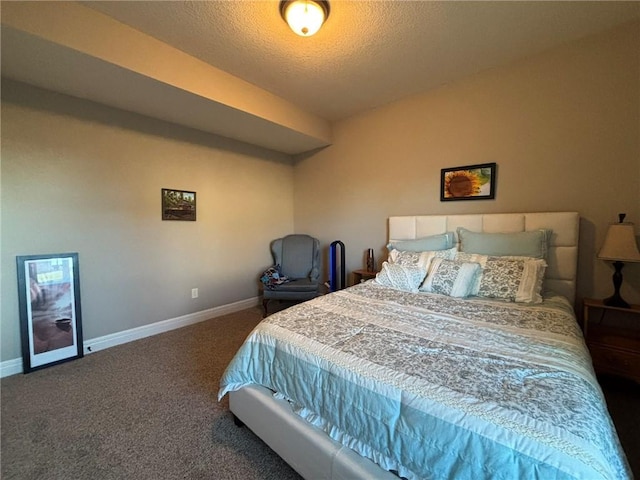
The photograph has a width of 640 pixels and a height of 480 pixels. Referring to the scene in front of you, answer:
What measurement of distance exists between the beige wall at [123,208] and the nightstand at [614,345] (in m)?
3.62

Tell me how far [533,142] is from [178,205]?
3.70 meters

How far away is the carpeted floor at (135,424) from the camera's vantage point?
1355mm

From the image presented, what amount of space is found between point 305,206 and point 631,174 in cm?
345

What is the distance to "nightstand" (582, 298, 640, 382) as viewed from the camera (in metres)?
1.79

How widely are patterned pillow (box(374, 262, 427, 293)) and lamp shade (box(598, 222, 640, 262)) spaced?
4.10 feet

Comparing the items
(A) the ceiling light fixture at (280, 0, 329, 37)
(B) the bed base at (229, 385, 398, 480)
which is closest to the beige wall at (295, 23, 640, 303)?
(A) the ceiling light fixture at (280, 0, 329, 37)

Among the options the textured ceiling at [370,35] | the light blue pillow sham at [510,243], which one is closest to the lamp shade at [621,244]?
the light blue pillow sham at [510,243]

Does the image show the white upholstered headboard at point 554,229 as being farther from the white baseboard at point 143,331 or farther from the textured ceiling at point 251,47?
the white baseboard at point 143,331

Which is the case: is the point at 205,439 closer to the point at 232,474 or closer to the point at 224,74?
the point at 232,474

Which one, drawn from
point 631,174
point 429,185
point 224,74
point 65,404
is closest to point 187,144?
point 224,74

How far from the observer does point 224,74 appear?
8.29 feet

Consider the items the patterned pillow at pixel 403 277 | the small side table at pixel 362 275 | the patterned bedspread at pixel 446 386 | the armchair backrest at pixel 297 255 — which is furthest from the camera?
the armchair backrest at pixel 297 255

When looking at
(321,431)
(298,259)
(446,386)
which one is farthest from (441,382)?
(298,259)

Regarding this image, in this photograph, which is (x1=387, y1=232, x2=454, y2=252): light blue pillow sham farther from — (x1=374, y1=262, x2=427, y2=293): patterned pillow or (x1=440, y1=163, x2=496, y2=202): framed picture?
(x1=440, y1=163, x2=496, y2=202): framed picture
